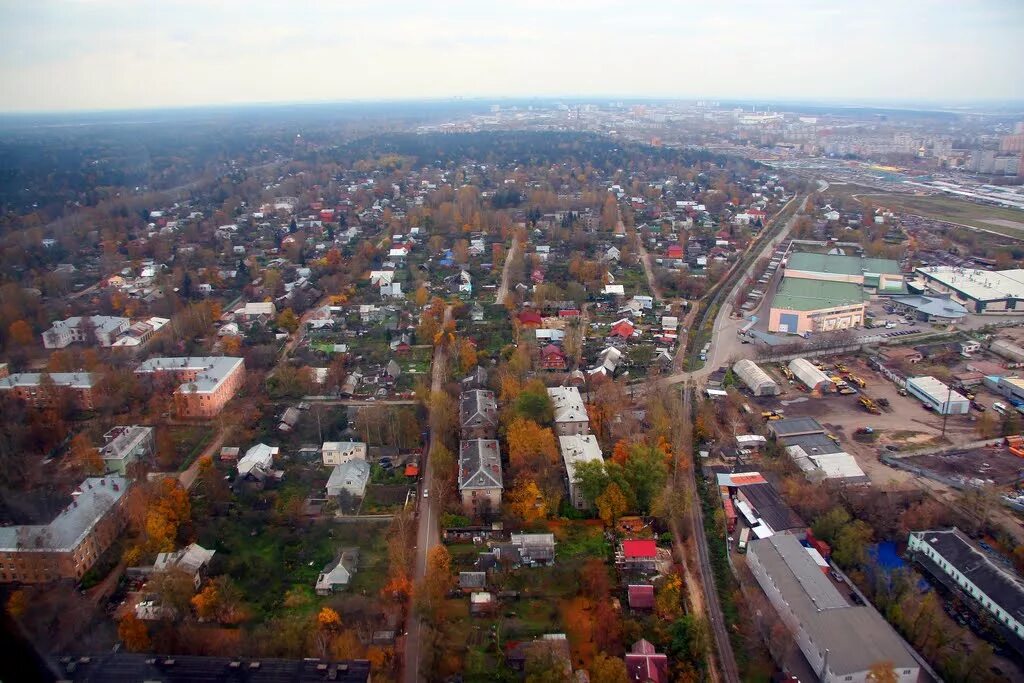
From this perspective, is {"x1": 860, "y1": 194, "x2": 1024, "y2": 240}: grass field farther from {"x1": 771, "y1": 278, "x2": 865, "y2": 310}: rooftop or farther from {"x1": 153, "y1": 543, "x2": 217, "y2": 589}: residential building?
{"x1": 153, "y1": 543, "x2": 217, "y2": 589}: residential building

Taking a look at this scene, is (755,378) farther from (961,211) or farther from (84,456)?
(961,211)

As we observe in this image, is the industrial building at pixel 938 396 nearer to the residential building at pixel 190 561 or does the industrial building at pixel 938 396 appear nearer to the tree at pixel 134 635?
the residential building at pixel 190 561

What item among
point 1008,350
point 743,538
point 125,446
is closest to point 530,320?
point 743,538

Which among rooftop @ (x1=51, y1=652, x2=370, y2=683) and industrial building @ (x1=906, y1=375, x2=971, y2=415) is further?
industrial building @ (x1=906, y1=375, x2=971, y2=415)

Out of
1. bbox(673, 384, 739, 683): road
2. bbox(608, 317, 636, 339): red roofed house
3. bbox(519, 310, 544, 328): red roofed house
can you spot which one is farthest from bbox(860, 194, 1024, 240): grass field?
bbox(673, 384, 739, 683): road

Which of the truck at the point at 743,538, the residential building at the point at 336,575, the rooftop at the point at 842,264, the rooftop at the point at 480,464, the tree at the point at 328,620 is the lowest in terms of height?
the truck at the point at 743,538

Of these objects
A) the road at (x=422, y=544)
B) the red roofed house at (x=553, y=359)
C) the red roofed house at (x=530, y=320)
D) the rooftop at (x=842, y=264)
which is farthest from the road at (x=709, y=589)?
the rooftop at (x=842, y=264)
